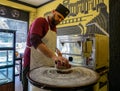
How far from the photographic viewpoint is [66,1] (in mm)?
3553

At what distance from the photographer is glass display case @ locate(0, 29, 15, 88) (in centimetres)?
278

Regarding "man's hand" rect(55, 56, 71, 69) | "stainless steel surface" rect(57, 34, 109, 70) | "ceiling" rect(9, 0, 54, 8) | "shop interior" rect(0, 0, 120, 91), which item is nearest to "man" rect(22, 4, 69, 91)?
"man's hand" rect(55, 56, 71, 69)

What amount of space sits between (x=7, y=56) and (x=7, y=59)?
67mm

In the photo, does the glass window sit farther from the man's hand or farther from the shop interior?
the man's hand

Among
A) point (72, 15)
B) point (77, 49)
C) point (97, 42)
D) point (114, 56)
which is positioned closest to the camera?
point (114, 56)

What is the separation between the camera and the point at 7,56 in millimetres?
2900

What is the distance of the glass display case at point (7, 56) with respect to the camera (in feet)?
9.12

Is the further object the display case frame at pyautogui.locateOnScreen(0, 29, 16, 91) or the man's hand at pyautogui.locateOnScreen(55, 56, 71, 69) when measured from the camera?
the display case frame at pyautogui.locateOnScreen(0, 29, 16, 91)

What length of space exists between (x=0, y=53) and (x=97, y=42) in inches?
78.1

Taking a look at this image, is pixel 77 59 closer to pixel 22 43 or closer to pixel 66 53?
pixel 66 53

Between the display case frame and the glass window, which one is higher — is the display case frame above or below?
below

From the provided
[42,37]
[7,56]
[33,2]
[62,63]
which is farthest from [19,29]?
[62,63]

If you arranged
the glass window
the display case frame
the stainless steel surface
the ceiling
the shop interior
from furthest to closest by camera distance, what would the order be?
the glass window
the ceiling
the display case frame
the stainless steel surface
the shop interior

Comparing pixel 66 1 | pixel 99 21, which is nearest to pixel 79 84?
pixel 99 21
